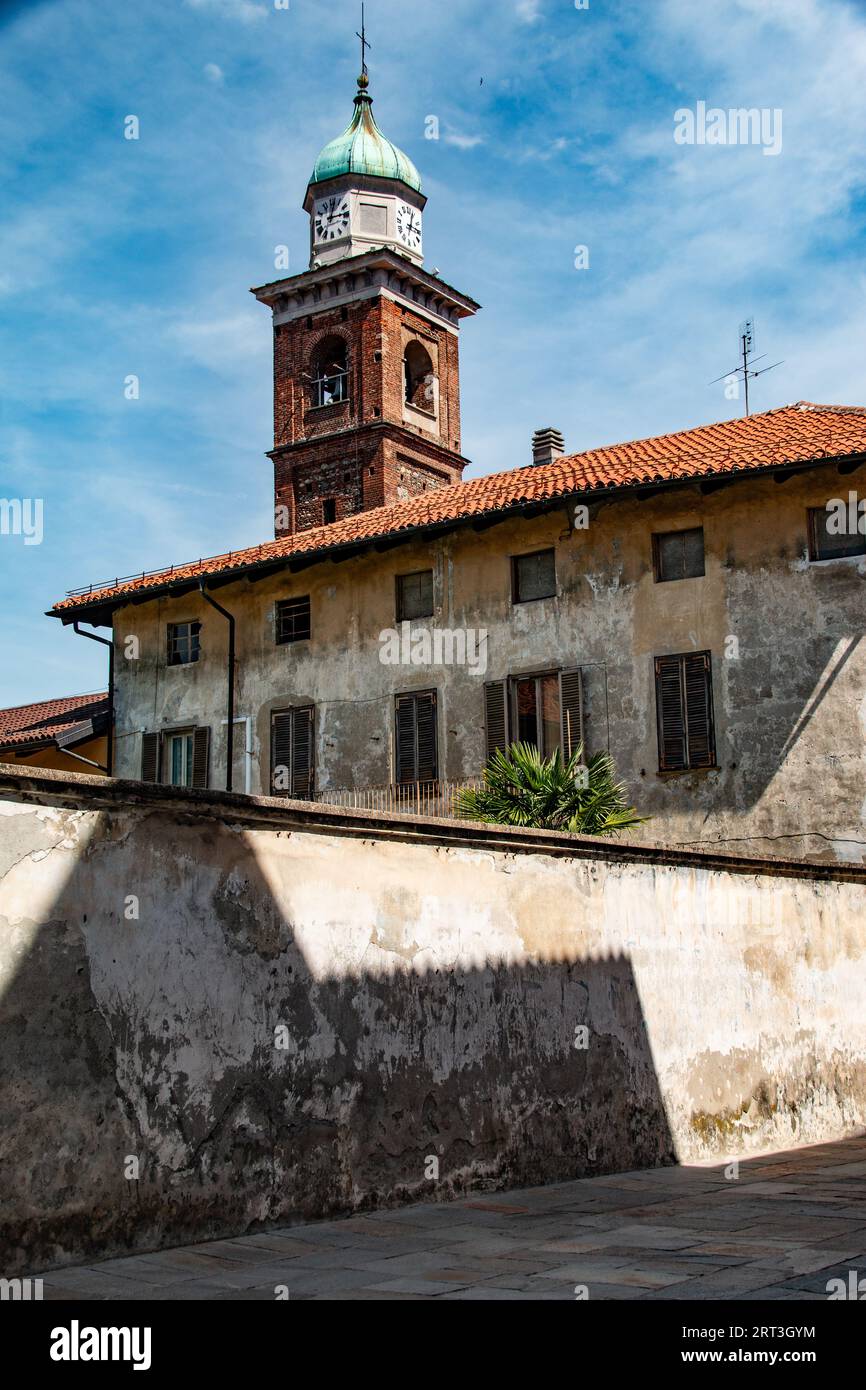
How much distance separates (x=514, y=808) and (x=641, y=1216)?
9124 mm

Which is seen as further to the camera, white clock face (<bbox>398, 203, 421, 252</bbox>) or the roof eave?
white clock face (<bbox>398, 203, 421, 252</bbox>)

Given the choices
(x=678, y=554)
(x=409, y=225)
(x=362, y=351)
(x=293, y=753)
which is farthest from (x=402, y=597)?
(x=409, y=225)

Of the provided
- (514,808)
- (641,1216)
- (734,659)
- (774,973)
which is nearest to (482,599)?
(734,659)

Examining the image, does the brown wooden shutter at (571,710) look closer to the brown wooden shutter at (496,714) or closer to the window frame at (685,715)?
the brown wooden shutter at (496,714)

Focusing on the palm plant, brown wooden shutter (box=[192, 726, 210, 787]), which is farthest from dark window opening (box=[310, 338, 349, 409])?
the palm plant

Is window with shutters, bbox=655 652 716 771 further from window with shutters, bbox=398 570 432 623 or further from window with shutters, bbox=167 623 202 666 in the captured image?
window with shutters, bbox=167 623 202 666

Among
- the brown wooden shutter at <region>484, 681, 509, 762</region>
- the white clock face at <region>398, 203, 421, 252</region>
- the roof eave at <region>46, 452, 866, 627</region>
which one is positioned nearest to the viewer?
the roof eave at <region>46, 452, 866, 627</region>

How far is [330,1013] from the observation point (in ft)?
28.0

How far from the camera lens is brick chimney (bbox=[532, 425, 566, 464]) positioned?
2933 centimetres

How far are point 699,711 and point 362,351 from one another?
24005 mm

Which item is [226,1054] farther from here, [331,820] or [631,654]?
[631,654]

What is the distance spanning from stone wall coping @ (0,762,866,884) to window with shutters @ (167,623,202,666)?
15.0 m

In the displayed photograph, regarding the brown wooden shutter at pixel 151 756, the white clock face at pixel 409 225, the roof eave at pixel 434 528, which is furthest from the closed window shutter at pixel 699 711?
the white clock face at pixel 409 225
